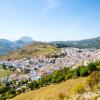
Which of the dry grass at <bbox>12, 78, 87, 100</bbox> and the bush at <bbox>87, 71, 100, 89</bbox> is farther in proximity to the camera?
the dry grass at <bbox>12, 78, 87, 100</bbox>

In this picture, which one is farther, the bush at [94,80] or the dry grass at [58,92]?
the dry grass at [58,92]

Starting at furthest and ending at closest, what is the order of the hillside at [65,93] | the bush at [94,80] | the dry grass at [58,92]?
1. the dry grass at [58,92]
2. the bush at [94,80]
3. the hillside at [65,93]

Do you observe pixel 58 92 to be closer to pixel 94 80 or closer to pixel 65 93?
pixel 65 93

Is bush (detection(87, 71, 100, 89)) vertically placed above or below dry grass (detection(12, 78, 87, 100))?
above

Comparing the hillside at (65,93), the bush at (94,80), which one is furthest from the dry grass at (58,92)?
the bush at (94,80)

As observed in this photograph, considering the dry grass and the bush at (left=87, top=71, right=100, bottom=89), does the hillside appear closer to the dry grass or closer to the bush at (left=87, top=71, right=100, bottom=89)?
the dry grass

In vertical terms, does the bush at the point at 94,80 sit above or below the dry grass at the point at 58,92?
above

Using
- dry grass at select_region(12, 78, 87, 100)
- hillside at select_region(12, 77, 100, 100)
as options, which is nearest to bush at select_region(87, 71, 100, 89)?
hillside at select_region(12, 77, 100, 100)

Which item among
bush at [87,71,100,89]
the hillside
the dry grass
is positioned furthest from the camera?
the dry grass

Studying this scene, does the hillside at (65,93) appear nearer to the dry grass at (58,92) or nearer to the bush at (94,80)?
the dry grass at (58,92)

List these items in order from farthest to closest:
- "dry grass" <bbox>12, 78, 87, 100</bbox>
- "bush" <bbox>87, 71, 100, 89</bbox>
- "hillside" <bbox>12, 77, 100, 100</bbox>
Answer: "dry grass" <bbox>12, 78, 87, 100</bbox> → "bush" <bbox>87, 71, 100, 89</bbox> → "hillside" <bbox>12, 77, 100, 100</bbox>

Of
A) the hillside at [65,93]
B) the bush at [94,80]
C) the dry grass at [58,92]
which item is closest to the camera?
the hillside at [65,93]

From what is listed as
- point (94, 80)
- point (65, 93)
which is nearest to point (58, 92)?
point (65, 93)

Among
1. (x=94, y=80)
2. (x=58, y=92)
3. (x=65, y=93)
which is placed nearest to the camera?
(x=94, y=80)
